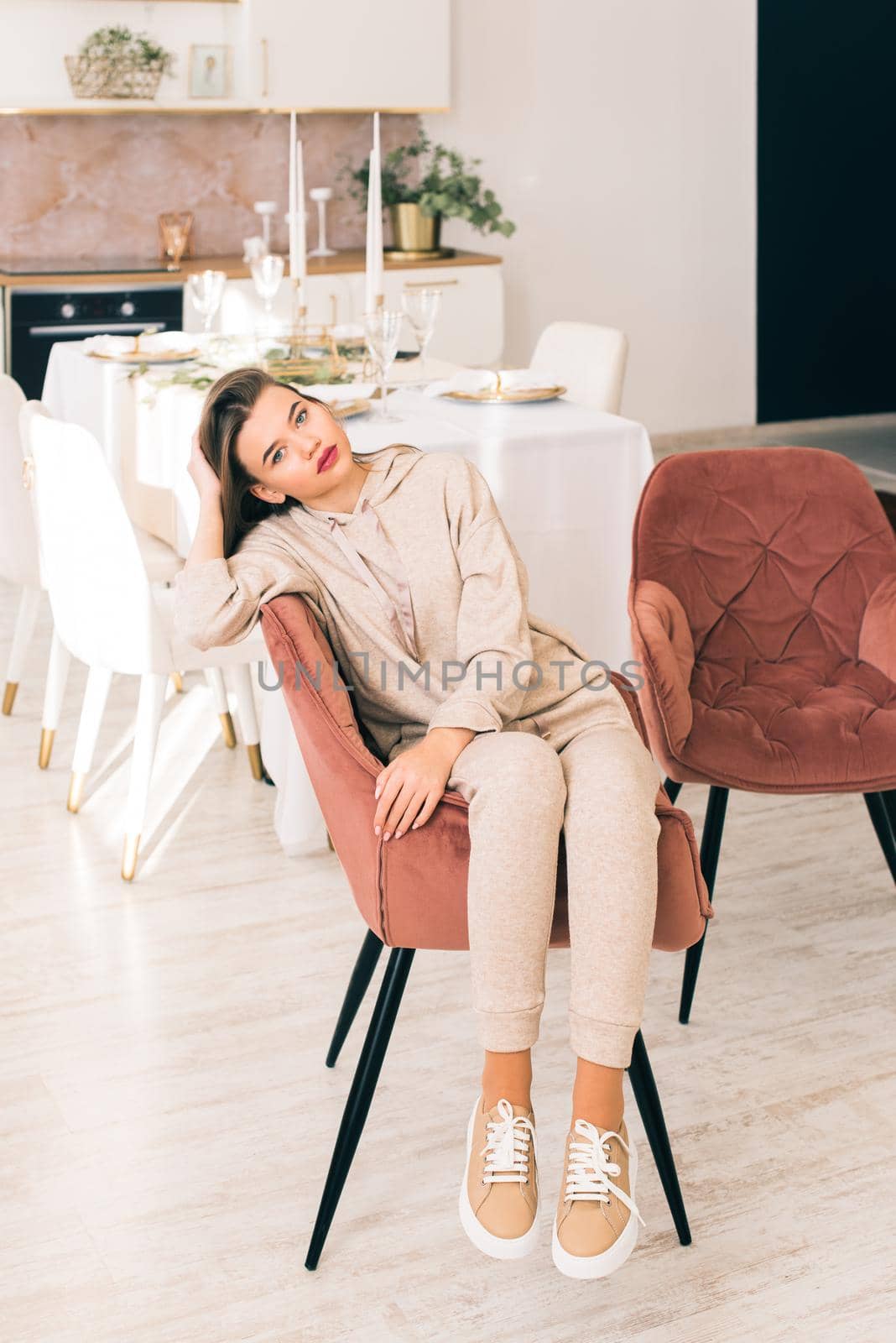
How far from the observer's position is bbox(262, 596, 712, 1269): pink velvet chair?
1.66 meters

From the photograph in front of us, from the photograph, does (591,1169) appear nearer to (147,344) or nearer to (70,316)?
(147,344)

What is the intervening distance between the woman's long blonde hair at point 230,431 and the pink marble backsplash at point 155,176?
4.03 m

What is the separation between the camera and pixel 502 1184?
1.55m

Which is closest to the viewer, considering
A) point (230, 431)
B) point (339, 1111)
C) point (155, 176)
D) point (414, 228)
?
point (230, 431)

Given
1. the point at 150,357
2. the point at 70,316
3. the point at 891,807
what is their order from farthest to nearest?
1. the point at 70,316
2. the point at 150,357
3. the point at 891,807

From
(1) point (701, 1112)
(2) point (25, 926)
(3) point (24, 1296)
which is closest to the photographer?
(3) point (24, 1296)

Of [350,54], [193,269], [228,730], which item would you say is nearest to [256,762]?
[228,730]

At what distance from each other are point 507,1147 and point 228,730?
1854 mm

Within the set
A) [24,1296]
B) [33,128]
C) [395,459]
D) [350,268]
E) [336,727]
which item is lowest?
[24,1296]

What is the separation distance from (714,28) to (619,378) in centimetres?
330

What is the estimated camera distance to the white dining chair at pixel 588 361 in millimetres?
3699

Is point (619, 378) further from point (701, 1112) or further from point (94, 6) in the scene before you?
point (94, 6)

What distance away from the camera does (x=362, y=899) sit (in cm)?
173

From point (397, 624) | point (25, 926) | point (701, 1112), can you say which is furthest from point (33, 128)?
point (701, 1112)
